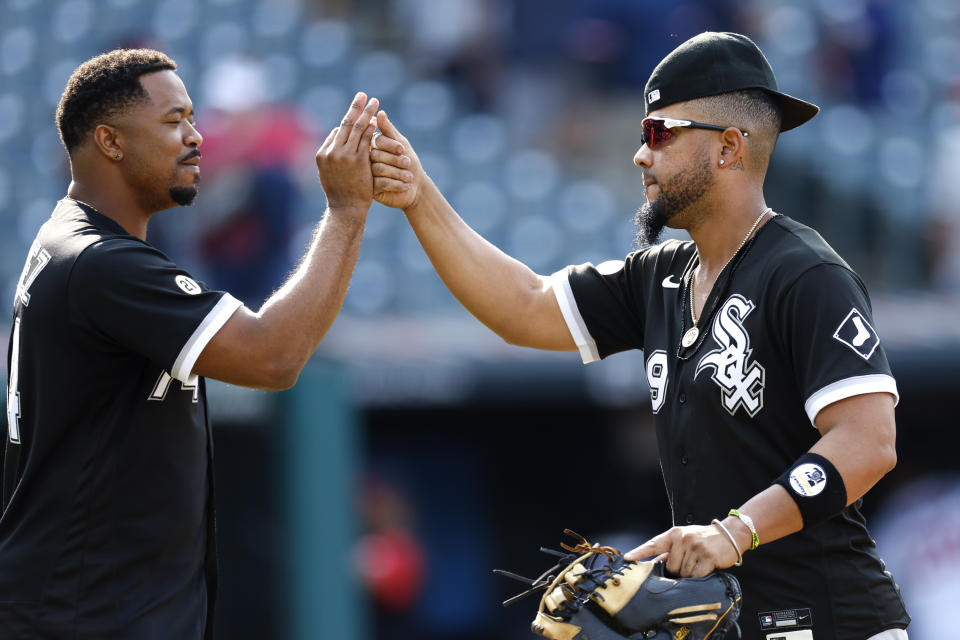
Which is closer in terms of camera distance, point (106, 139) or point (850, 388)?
point (850, 388)

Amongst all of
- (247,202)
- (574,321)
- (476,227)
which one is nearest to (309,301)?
(574,321)

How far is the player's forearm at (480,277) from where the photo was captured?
381 centimetres

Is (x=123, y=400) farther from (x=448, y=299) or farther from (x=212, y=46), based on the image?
(x=212, y=46)

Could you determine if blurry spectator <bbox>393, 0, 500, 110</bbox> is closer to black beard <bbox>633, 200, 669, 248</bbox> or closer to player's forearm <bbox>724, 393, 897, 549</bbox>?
black beard <bbox>633, 200, 669, 248</bbox>

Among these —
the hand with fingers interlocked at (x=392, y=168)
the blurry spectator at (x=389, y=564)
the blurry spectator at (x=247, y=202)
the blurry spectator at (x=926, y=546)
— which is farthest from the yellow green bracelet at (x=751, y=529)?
the blurry spectator at (x=926, y=546)

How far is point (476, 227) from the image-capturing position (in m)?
8.65

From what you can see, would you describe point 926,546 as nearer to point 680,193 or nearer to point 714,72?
point 680,193

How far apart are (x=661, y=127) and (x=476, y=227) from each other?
17.3 feet

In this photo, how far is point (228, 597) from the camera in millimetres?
6934

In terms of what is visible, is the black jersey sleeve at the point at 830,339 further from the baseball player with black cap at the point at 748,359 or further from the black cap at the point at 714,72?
the black cap at the point at 714,72

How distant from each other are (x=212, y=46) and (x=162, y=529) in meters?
7.04

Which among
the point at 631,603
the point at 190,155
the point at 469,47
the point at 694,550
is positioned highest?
the point at 469,47

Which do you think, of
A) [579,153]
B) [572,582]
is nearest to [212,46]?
[579,153]

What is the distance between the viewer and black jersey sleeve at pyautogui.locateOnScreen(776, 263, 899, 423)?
2920 millimetres
